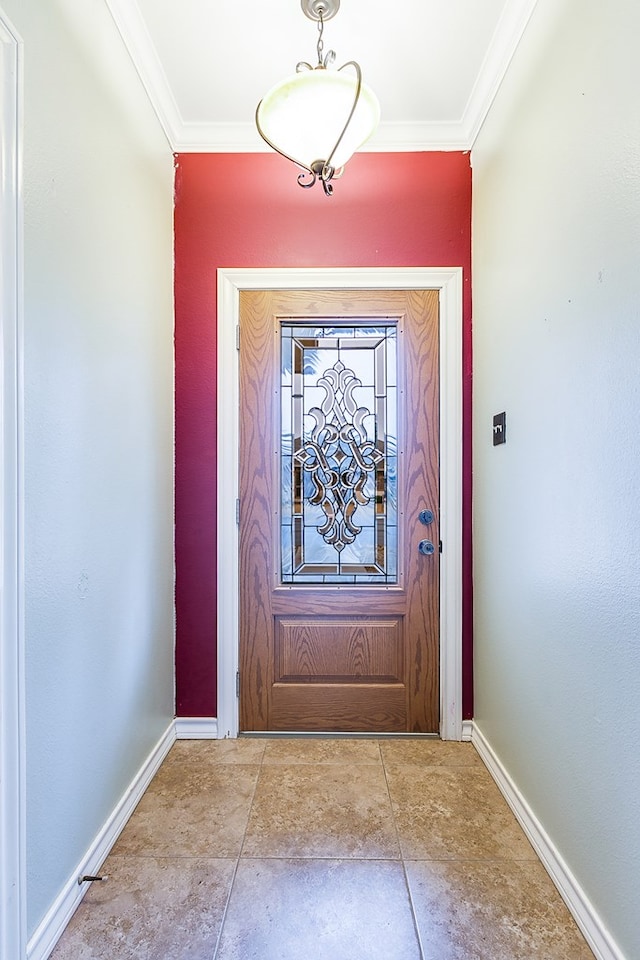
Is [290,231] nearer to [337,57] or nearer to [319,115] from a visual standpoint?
[337,57]

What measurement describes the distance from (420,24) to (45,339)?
1.64m

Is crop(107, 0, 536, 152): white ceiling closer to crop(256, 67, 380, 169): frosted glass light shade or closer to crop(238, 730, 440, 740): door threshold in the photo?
crop(256, 67, 380, 169): frosted glass light shade

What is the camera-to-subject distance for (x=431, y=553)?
2.35 meters

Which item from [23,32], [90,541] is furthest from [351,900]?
[23,32]

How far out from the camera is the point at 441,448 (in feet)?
7.68

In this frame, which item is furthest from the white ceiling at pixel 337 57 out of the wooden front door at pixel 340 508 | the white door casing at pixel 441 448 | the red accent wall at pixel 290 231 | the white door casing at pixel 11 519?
the white door casing at pixel 11 519

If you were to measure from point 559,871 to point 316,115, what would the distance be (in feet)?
7.37

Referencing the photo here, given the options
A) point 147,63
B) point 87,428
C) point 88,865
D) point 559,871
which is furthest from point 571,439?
point 147,63

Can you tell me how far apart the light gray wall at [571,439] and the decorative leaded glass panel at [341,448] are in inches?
18.9

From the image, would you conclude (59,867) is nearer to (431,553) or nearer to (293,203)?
(431,553)

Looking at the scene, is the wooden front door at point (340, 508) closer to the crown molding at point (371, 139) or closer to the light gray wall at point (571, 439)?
the light gray wall at point (571, 439)

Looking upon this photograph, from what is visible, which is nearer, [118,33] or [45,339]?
[45,339]

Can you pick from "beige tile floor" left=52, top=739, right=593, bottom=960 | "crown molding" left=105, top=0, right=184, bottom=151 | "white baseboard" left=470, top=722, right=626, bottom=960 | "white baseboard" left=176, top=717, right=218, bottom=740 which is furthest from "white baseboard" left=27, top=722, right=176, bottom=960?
"crown molding" left=105, top=0, right=184, bottom=151

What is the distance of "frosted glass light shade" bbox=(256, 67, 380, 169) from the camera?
1.44 m
